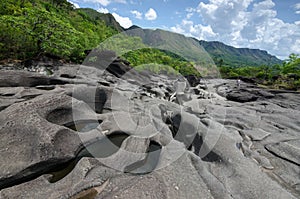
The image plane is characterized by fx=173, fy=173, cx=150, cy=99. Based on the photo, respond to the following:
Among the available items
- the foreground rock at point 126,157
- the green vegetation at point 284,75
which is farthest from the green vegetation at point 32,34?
the green vegetation at point 284,75

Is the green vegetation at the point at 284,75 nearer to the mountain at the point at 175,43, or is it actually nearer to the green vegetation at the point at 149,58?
the green vegetation at the point at 149,58

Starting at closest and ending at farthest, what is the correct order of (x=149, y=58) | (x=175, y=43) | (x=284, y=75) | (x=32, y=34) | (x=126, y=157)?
(x=126, y=157) < (x=175, y=43) < (x=32, y=34) < (x=149, y=58) < (x=284, y=75)

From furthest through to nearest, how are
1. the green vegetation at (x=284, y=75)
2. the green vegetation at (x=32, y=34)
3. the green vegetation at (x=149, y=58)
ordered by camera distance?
the green vegetation at (x=284, y=75) → the green vegetation at (x=149, y=58) → the green vegetation at (x=32, y=34)

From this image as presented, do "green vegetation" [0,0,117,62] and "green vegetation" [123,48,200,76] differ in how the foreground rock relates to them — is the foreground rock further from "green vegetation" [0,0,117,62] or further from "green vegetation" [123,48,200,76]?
"green vegetation" [123,48,200,76]

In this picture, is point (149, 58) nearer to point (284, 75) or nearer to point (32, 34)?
point (32, 34)

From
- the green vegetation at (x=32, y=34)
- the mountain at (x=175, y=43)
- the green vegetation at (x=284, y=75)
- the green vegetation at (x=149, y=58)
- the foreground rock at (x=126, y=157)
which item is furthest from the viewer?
the green vegetation at (x=284, y=75)

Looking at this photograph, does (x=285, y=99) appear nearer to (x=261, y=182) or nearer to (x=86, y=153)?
(x=261, y=182)

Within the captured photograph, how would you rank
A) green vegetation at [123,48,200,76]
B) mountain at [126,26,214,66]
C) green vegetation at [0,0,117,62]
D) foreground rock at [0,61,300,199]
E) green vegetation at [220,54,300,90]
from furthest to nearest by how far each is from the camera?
green vegetation at [220,54,300,90], green vegetation at [123,48,200,76], green vegetation at [0,0,117,62], mountain at [126,26,214,66], foreground rock at [0,61,300,199]

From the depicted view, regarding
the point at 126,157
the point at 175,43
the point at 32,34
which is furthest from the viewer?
the point at 32,34

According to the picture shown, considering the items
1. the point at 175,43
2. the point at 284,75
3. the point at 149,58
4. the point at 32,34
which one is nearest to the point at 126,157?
the point at 175,43

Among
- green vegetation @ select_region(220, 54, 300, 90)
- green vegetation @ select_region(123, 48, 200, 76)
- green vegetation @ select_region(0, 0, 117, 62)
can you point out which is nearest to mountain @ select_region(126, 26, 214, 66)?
green vegetation @ select_region(123, 48, 200, 76)

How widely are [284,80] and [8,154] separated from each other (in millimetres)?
46981

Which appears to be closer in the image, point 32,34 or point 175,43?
point 175,43

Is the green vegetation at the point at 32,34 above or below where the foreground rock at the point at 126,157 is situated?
above
